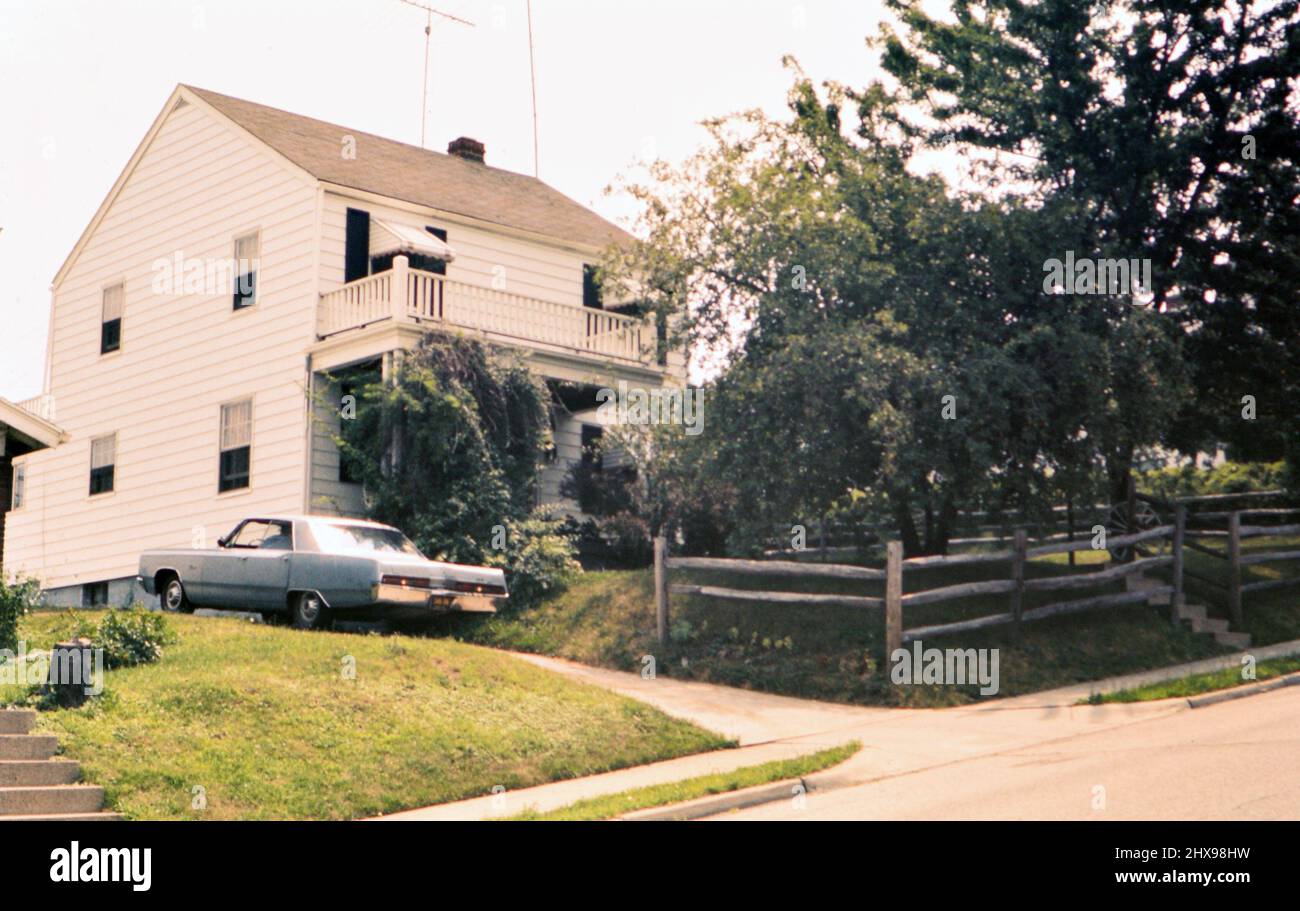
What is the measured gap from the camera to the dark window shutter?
25.8 meters

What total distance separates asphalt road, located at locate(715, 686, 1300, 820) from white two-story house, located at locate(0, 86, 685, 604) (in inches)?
422

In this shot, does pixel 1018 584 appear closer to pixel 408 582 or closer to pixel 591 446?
pixel 408 582

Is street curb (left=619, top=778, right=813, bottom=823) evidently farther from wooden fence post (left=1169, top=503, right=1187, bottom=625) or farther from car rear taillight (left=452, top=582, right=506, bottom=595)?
wooden fence post (left=1169, top=503, right=1187, bottom=625)

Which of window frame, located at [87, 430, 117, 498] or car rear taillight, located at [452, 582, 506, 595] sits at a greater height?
window frame, located at [87, 430, 117, 498]

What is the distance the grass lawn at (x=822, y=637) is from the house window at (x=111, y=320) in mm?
12798

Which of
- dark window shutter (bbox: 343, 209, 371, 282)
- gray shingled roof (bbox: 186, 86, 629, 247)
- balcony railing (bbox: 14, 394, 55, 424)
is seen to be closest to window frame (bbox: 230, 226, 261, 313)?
gray shingled roof (bbox: 186, 86, 629, 247)

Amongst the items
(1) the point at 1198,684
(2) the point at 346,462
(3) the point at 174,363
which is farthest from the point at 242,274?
(1) the point at 1198,684

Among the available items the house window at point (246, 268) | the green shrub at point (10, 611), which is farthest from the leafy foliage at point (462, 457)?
the green shrub at point (10, 611)

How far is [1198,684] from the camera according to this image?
17016 mm

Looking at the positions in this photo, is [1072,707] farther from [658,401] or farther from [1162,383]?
[658,401]

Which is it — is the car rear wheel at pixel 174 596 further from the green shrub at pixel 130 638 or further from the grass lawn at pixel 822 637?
the green shrub at pixel 130 638
